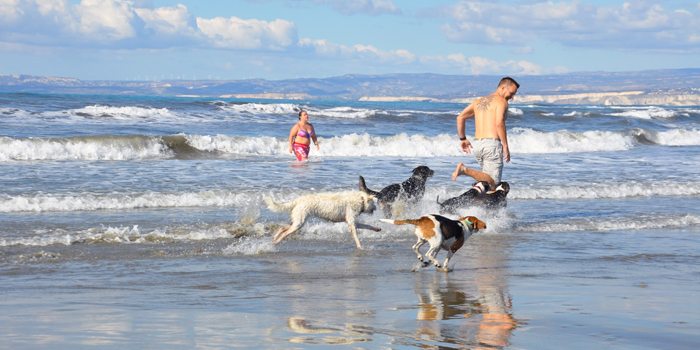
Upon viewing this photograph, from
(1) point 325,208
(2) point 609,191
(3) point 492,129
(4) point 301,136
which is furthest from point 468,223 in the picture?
(4) point 301,136

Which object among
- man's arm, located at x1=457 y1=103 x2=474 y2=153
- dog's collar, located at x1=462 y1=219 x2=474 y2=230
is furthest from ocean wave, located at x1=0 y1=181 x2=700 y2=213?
dog's collar, located at x1=462 y1=219 x2=474 y2=230

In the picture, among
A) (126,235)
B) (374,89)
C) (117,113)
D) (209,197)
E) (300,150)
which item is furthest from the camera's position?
(374,89)

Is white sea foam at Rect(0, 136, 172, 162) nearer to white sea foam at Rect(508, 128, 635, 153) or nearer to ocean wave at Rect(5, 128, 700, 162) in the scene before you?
ocean wave at Rect(5, 128, 700, 162)

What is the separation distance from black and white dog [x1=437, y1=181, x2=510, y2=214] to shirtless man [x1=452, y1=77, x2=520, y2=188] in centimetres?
17

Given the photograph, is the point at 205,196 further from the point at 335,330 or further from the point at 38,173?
the point at 335,330

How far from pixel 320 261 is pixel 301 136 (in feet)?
28.8

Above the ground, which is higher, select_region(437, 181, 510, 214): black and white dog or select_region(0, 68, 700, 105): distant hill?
select_region(0, 68, 700, 105): distant hill

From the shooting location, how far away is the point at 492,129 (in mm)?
8945

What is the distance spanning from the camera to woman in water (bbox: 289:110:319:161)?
15419mm

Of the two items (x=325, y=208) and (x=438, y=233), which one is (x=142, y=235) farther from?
(x=438, y=233)

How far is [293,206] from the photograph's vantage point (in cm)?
770

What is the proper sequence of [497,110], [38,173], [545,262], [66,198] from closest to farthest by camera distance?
[545,262], [497,110], [66,198], [38,173]

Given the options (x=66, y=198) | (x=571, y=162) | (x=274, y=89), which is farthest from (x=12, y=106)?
(x=274, y=89)

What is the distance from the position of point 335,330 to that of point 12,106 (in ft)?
90.7
